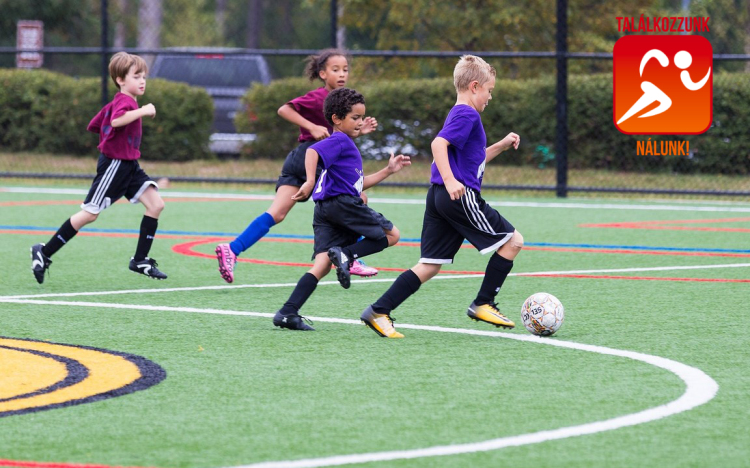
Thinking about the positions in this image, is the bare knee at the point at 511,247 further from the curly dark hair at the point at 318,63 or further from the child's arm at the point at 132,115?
the child's arm at the point at 132,115

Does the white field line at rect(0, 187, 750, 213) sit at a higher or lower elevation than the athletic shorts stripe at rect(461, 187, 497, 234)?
lower

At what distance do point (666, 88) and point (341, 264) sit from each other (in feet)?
37.8

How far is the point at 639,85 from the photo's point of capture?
1794cm

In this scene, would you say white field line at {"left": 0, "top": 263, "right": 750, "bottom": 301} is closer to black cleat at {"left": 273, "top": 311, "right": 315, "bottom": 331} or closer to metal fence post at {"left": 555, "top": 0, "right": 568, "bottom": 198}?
black cleat at {"left": 273, "top": 311, "right": 315, "bottom": 331}

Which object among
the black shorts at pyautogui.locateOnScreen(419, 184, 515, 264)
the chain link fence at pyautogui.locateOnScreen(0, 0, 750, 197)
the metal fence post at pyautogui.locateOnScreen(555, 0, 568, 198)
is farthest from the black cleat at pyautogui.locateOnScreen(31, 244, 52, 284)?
the metal fence post at pyautogui.locateOnScreen(555, 0, 568, 198)

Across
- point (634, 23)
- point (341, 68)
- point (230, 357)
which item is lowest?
point (230, 357)

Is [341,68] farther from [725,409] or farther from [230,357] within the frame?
[725,409]

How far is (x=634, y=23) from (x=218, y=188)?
8.60 meters

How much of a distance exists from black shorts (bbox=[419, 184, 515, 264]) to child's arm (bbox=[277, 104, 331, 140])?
2214 mm

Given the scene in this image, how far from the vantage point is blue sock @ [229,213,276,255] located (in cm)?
881

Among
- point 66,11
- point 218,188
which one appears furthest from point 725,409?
point 66,11

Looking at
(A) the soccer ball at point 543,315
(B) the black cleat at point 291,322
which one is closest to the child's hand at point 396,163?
(B) the black cleat at point 291,322

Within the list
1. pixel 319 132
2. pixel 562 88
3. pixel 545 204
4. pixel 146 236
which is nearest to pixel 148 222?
pixel 146 236

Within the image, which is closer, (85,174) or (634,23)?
(85,174)
